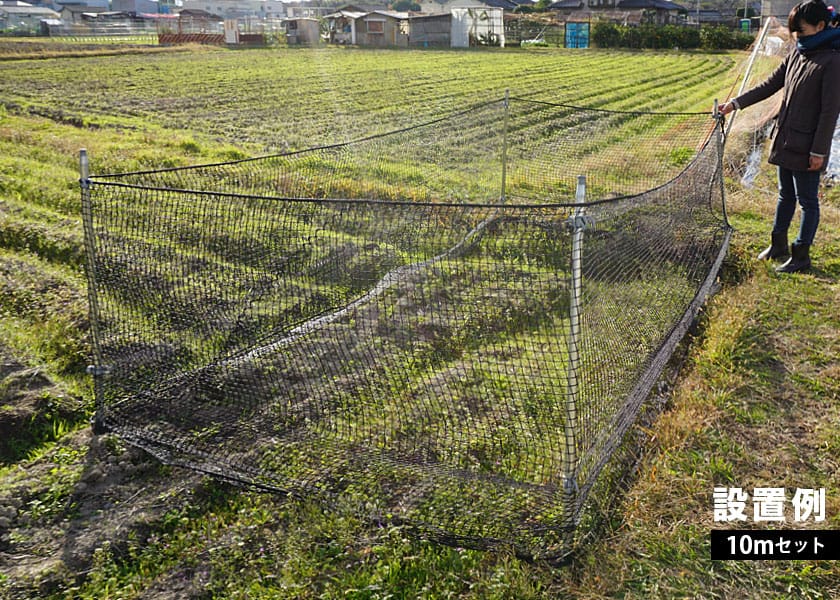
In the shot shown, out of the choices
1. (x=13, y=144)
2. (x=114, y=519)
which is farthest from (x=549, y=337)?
(x=13, y=144)

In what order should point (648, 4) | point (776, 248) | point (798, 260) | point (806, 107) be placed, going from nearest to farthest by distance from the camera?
point (806, 107), point (798, 260), point (776, 248), point (648, 4)

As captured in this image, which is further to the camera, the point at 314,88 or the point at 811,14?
the point at 314,88

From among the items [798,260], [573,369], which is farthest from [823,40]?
[573,369]

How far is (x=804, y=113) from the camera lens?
5496 mm

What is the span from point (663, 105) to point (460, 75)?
9222 mm

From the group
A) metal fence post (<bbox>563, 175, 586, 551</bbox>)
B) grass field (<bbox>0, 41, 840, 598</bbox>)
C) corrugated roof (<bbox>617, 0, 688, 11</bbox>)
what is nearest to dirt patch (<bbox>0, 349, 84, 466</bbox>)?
grass field (<bbox>0, 41, 840, 598</bbox>)

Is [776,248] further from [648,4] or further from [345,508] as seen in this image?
[648,4]

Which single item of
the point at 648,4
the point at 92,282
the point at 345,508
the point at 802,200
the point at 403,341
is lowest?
the point at 345,508

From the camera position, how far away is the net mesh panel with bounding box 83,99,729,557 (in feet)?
11.1

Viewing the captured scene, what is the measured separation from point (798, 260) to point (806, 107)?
117 centimetres

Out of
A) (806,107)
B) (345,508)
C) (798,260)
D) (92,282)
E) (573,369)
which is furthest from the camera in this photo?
(798,260)

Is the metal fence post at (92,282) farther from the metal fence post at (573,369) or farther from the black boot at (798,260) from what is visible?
the black boot at (798,260)

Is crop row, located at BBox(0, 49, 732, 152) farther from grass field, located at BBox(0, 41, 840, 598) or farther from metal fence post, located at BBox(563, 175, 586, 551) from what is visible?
metal fence post, located at BBox(563, 175, 586, 551)

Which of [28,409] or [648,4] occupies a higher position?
[648,4]
